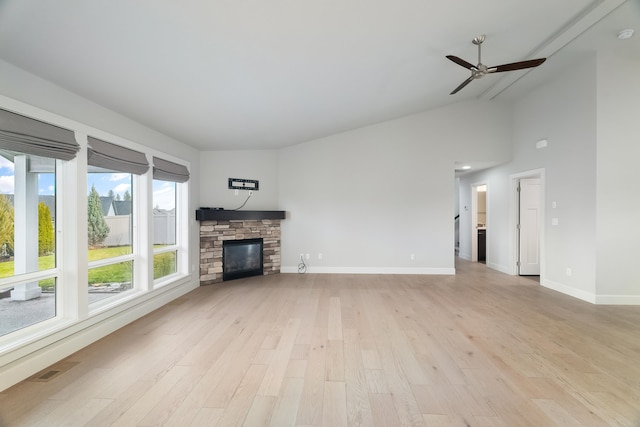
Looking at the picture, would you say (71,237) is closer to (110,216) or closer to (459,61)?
(110,216)

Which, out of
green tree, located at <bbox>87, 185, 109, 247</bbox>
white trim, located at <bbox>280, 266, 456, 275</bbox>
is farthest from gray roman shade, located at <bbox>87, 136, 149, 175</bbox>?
white trim, located at <bbox>280, 266, 456, 275</bbox>

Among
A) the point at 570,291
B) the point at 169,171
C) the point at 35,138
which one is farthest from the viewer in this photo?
the point at 570,291

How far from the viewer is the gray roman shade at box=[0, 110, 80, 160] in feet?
6.43

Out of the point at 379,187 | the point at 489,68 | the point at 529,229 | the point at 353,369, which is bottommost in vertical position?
the point at 353,369

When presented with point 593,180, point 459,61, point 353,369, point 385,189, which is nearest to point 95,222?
point 353,369

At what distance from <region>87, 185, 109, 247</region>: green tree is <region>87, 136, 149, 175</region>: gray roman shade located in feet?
1.08

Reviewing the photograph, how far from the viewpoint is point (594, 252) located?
146 inches

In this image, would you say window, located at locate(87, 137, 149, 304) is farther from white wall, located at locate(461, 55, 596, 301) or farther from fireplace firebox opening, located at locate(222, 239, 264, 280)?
white wall, located at locate(461, 55, 596, 301)

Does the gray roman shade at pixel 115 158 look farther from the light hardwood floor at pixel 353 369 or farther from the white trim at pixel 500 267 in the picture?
the white trim at pixel 500 267

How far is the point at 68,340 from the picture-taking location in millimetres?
2436

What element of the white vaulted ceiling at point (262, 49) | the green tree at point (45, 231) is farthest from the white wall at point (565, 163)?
the green tree at point (45, 231)

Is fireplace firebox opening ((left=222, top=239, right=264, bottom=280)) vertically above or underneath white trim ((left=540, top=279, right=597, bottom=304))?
above

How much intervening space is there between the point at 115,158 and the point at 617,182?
21.4ft

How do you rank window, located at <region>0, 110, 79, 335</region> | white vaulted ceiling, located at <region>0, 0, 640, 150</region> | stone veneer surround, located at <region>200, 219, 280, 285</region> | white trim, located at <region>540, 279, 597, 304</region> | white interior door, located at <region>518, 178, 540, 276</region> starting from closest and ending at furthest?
white vaulted ceiling, located at <region>0, 0, 640, 150</region>
window, located at <region>0, 110, 79, 335</region>
white trim, located at <region>540, 279, 597, 304</region>
stone veneer surround, located at <region>200, 219, 280, 285</region>
white interior door, located at <region>518, 178, 540, 276</region>
